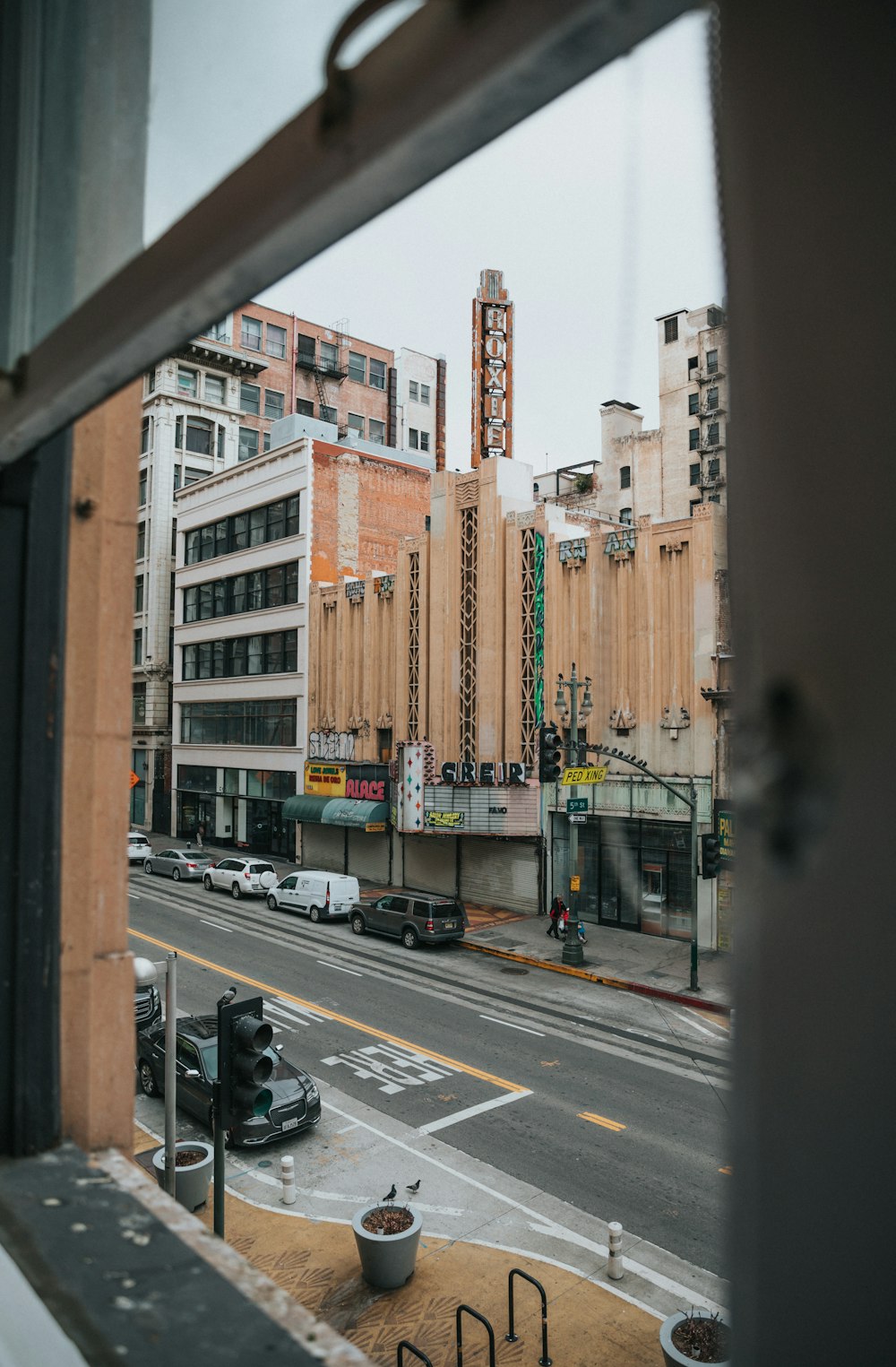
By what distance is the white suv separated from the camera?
3084 centimetres

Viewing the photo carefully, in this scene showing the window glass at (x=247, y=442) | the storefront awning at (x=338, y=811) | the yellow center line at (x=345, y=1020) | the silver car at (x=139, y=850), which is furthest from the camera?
the window glass at (x=247, y=442)

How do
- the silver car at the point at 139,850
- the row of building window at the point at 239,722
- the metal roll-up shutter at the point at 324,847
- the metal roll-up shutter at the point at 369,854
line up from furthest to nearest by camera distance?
the row of building window at the point at 239,722, the silver car at the point at 139,850, the metal roll-up shutter at the point at 324,847, the metal roll-up shutter at the point at 369,854

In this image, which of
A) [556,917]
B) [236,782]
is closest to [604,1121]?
[556,917]

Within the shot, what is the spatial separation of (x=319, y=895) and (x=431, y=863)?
195 inches

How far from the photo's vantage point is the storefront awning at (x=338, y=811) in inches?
1261

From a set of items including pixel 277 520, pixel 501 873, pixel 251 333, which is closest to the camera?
pixel 501 873

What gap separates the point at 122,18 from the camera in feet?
8.25

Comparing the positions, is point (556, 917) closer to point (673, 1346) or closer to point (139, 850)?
point (673, 1346)

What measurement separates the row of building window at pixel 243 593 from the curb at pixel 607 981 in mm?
18966

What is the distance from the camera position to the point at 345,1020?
17.9 m

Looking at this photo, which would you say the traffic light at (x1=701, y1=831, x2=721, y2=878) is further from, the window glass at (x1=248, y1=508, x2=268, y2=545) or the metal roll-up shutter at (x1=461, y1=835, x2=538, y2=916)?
the window glass at (x1=248, y1=508, x2=268, y2=545)

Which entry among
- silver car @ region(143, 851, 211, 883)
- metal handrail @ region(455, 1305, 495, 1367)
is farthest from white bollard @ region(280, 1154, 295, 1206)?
silver car @ region(143, 851, 211, 883)

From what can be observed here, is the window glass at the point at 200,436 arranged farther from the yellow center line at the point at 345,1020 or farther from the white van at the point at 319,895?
the yellow center line at the point at 345,1020

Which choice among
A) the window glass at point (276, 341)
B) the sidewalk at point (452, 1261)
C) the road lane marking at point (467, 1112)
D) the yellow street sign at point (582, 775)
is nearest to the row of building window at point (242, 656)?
the yellow street sign at point (582, 775)
